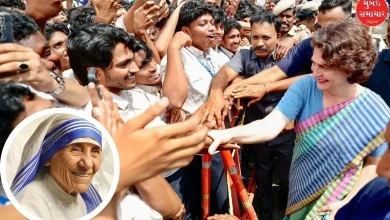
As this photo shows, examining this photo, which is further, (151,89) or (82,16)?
(82,16)

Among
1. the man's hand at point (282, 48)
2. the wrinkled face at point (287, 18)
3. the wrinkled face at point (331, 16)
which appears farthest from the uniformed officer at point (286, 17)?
the man's hand at point (282, 48)

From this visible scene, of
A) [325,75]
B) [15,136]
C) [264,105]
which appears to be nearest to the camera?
[15,136]

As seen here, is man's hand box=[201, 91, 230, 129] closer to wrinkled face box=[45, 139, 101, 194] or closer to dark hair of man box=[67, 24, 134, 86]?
dark hair of man box=[67, 24, 134, 86]

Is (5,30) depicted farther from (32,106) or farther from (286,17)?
(286,17)

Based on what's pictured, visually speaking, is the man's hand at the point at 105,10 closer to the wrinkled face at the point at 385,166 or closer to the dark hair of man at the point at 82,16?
the dark hair of man at the point at 82,16

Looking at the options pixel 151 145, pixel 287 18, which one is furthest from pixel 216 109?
pixel 287 18

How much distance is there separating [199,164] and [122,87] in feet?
3.24

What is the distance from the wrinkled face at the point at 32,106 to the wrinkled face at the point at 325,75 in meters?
1.31

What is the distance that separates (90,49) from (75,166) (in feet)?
3.30

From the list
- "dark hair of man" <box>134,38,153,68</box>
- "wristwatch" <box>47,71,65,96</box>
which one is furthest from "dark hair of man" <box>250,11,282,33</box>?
"wristwatch" <box>47,71,65,96</box>

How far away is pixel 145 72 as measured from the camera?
2.63 metres

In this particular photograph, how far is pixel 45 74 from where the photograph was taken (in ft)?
3.54

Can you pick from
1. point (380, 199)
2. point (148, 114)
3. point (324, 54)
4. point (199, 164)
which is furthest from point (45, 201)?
point (199, 164)

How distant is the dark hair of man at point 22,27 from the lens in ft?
4.98
